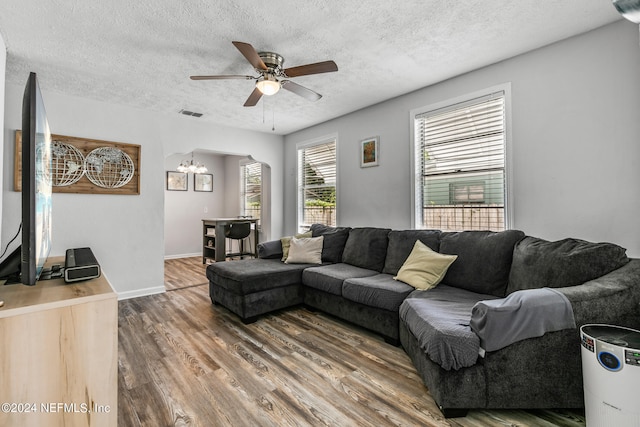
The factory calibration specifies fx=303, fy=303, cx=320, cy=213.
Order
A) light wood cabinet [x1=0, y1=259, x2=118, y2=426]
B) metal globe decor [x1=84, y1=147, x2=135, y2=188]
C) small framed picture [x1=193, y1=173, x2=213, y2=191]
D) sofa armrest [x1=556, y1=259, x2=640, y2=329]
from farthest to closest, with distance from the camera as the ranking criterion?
small framed picture [x1=193, y1=173, x2=213, y2=191] < metal globe decor [x1=84, y1=147, x2=135, y2=188] < sofa armrest [x1=556, y1=259, x2=640, y2=329] < light wood cabinet [x1=0, y1=259, x2=118, y2=426]

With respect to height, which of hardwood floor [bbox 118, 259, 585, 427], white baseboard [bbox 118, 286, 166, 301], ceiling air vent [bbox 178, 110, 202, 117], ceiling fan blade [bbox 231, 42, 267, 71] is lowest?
hardwood floor [bbox 118, 259, 585, 427]

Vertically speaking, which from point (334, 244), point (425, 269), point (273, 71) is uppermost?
point (273, 71)

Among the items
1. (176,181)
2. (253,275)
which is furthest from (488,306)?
(176,181)

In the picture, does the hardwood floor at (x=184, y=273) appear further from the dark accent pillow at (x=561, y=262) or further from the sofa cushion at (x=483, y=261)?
the dark accent pillow at (x=561, y=262)

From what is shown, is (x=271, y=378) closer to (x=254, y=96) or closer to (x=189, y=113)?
(x=254, y=96)

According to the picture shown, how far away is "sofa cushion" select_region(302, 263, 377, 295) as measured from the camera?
304 cm

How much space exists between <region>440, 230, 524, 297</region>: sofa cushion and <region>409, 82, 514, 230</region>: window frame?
42cm

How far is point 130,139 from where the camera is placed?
4031 mm

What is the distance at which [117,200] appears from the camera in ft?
12.9

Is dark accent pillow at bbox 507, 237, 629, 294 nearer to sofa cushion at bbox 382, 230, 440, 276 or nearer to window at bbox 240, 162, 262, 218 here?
sofa cushion at bbox 382, 230, 440, 276

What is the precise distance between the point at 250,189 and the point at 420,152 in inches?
174

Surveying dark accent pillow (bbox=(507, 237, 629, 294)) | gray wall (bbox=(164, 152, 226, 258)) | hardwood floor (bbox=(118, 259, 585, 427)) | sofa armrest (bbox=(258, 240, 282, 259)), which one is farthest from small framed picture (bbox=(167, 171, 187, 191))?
dark accent pillow (bbox=(507, 237, 629, 294))

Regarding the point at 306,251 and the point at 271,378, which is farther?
the point at 306,251

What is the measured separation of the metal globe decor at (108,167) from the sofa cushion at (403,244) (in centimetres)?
347
